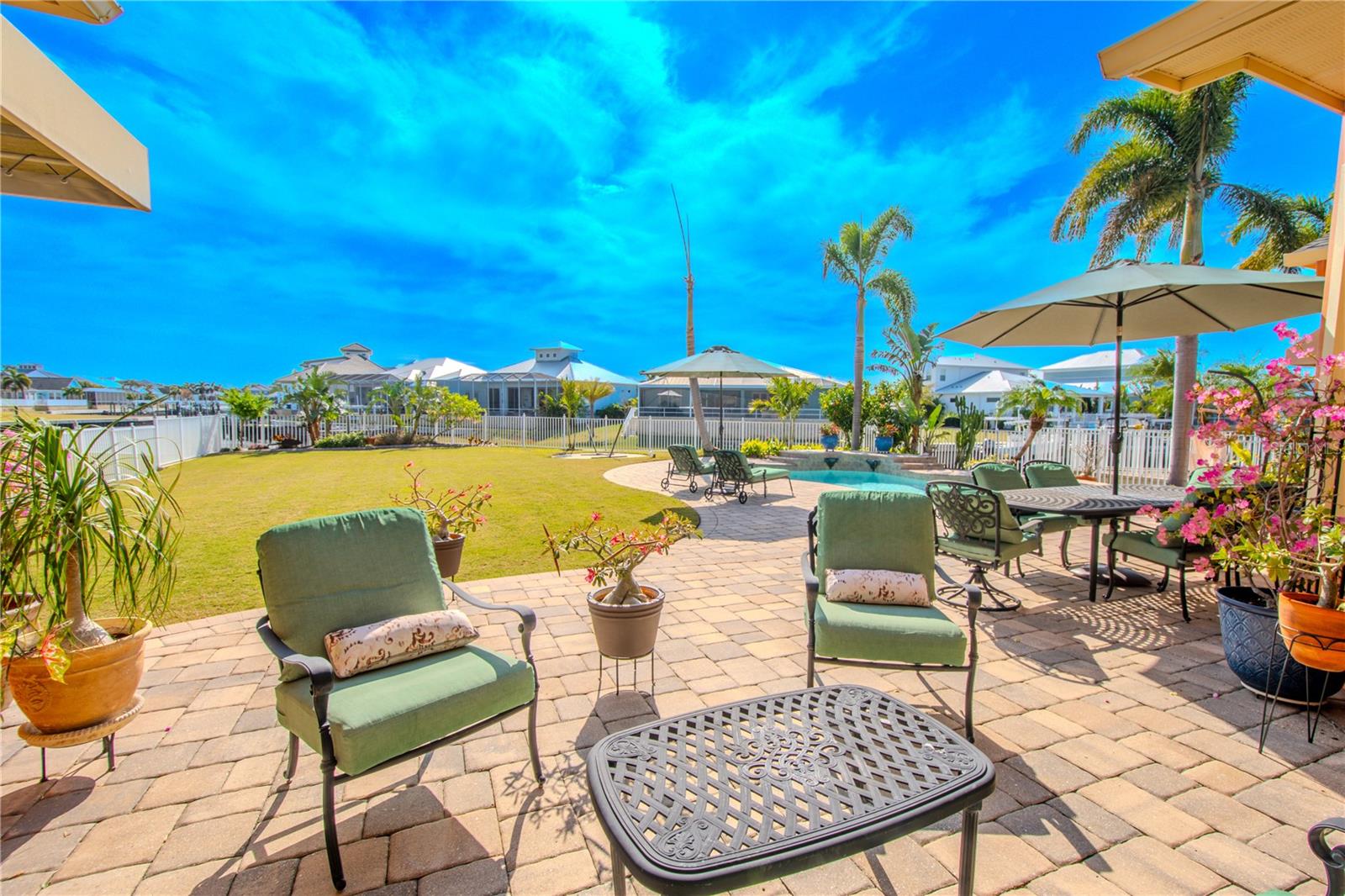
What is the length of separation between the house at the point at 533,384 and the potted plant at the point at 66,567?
2277 centimetres

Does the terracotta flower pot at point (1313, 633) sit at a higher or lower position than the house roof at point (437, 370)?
lower

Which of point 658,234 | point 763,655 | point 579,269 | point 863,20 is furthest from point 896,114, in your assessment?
point 579,269

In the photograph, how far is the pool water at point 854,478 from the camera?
12.2 m

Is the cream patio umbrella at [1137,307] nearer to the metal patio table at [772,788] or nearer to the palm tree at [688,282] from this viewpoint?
the metal patio table at [772,788]

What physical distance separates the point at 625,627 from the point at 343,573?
1.42 metres

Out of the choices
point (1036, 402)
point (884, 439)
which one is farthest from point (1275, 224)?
point (884, 439)

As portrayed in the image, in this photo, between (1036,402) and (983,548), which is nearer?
(983,548)

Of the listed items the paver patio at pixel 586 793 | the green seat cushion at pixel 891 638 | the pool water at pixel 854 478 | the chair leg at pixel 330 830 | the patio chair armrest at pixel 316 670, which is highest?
the patio chair armrest at pixel 316 670

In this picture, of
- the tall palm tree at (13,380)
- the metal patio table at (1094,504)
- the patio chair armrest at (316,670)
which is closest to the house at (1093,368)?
the metal patio table at (1094,504)

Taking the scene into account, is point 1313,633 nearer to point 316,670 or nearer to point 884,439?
point 316,670

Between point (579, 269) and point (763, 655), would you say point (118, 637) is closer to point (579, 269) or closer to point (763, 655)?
point (763, 655)

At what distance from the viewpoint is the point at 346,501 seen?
28.7 ft

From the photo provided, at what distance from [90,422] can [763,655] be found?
12.9ft

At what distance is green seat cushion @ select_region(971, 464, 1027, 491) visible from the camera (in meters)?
5.75
